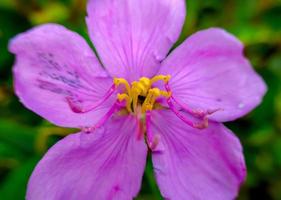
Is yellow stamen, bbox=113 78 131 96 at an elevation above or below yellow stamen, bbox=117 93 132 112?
above

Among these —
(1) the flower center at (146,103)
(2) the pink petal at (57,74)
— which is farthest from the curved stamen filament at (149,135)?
(2) the pink petal at (57,74)

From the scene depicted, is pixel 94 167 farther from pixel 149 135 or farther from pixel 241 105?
pixel 241 105

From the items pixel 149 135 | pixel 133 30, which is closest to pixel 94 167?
pixel 149 135

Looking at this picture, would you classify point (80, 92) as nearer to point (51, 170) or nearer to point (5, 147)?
point (51, 170)

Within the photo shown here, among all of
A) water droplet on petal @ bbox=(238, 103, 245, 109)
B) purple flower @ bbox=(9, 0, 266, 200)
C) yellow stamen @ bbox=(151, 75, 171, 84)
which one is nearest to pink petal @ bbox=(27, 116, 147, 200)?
purple flower @ bbox=(9, 0, 266, 200)

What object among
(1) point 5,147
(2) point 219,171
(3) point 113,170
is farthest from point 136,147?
(1) point 5,147

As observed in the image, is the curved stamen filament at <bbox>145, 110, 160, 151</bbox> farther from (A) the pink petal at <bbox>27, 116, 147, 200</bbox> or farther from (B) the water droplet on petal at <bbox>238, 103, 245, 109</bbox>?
(B) the water droplet on petal at <bbox>238, 103, 245, 109</bbox>

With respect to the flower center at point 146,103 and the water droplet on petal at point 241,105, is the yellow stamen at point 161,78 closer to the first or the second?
the flower center at point 146,103
